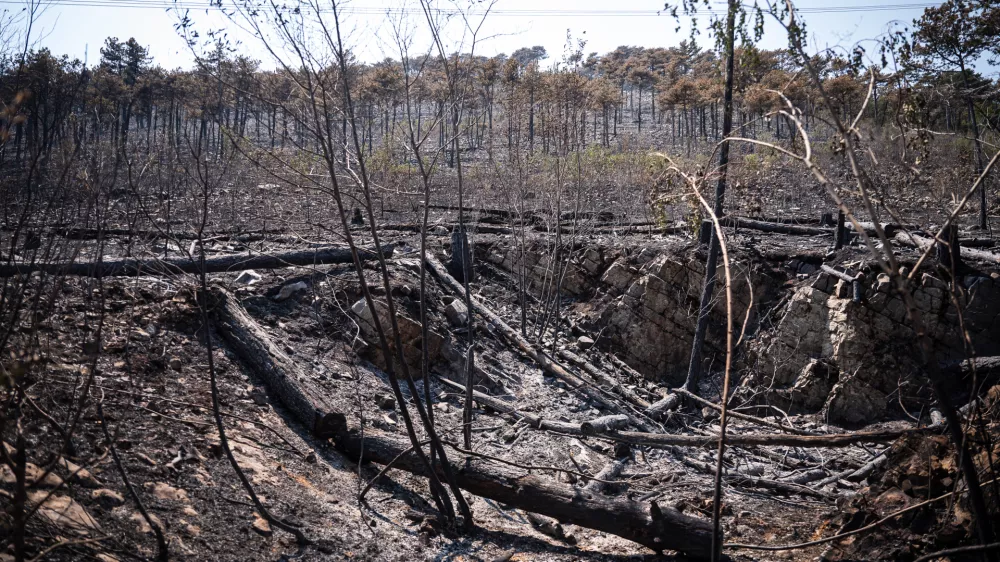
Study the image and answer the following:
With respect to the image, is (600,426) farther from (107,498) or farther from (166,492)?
(107,498)

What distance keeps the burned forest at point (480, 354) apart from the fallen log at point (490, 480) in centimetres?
2

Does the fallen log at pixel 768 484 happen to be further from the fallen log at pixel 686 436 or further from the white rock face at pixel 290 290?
the white rock face at pixel 290 290

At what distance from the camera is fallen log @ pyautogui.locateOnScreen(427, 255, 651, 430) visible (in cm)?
844

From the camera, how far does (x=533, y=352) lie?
9.37 metres

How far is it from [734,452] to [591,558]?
11.9 ft

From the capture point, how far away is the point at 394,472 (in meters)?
5.20

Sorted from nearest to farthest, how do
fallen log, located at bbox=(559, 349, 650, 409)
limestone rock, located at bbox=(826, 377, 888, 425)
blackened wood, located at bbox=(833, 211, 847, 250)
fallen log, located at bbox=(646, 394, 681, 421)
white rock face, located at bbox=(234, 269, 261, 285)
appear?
white rock face, located at bbox=(234, 269, 261, 285)
fallen log, located at bbox=(646, 394, 681, 421)
fallen log, located at bbox=(559, 349, 650, 409)
limestone rock, located at bbox=(826, 377, 888, 425)
blackened wood, located at bbox=(833, 211, 847, 250)

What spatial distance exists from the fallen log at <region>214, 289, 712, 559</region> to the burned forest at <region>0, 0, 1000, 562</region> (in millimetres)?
22

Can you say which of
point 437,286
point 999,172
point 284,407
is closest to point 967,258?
point 999,172

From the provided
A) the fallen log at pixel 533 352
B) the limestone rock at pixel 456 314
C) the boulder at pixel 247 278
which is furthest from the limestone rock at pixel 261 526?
the limestone rock at pixel 456 314

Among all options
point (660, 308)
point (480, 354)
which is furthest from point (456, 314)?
point (660, 308)

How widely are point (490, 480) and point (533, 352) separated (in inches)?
190

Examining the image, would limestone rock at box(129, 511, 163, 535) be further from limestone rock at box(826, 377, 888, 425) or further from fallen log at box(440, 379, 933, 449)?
limestone rock at box(826, 377, 888, 425)

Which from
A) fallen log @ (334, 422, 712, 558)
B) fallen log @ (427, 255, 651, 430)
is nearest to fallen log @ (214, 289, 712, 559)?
fallen log @ (334, 422, 712, 558)
